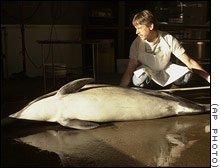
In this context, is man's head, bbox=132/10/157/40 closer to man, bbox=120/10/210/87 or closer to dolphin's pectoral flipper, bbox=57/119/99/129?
man, bbox=120/10/210/87

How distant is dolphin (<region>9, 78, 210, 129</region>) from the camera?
1681 millimetres

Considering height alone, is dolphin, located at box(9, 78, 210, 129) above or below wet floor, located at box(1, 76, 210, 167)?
above

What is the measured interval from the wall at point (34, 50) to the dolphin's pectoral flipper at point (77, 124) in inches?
64.0

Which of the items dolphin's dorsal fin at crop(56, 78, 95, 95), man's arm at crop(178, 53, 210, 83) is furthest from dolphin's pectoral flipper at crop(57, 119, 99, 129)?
man's arm at crop(178, 53, 210, 83)

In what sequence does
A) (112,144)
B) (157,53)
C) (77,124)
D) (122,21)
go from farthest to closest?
(122,21) → (157,53) → (77,124) → (112,144)

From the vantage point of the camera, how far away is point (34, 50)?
346 cm

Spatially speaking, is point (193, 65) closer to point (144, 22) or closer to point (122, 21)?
point (144, 22)

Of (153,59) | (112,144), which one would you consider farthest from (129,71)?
(112,144)

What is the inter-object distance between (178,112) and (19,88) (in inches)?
64.8

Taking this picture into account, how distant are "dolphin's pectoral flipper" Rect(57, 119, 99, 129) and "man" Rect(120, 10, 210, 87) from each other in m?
0.52

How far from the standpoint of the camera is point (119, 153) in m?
1.29

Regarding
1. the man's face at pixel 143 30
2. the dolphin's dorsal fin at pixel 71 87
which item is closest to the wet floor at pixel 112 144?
the dolphin's dorsal fin at pixel 71 87

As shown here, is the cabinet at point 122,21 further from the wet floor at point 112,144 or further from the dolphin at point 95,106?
the wet floor at point 112,144

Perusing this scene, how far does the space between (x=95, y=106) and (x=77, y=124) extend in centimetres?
16
